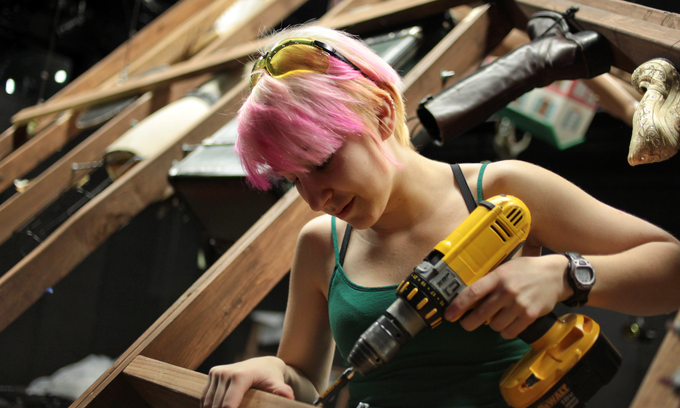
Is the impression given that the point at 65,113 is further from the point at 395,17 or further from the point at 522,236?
the point at 522,236

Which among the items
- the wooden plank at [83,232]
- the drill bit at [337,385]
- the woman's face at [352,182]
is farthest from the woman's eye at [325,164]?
the wooden plank at [83,232]

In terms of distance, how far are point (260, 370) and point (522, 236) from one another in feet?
1.58

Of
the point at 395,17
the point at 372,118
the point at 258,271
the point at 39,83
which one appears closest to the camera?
the point at 372,118

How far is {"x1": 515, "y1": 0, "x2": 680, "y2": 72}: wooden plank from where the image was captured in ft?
2.84

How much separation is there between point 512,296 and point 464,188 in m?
0.26

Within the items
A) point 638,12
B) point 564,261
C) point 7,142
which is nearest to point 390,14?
point 638,12

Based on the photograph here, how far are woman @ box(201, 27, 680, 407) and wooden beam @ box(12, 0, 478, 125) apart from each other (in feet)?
3.15

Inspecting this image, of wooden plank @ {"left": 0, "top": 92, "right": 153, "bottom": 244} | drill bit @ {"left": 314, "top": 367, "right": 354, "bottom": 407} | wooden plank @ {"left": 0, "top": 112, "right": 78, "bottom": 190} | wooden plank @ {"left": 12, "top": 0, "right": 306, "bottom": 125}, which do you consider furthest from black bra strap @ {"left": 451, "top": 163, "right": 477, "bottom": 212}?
wooden plank @ {"left": 0, "top": 112, "right": 78, "bottom": 190}

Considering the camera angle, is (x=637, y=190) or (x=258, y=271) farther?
(x=637, y=190)

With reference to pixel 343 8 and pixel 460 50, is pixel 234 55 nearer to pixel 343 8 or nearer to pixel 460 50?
pixel 343 8

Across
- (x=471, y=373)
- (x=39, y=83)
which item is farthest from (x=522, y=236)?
(x=39, y=83)

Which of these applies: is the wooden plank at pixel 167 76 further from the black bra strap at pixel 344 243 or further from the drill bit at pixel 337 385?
the drill bit at pixel 337 385

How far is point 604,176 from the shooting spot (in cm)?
218

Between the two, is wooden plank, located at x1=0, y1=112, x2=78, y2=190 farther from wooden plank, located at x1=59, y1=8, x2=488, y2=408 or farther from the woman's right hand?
the woman's right hand
